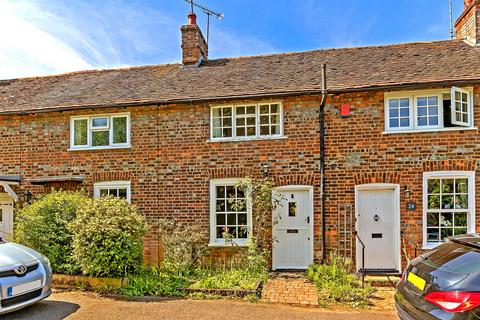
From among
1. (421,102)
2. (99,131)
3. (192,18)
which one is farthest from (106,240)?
(192,18)

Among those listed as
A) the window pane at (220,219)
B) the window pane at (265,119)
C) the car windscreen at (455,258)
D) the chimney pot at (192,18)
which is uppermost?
the chimney pot at (192,18)

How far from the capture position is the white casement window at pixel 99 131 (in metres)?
10.3

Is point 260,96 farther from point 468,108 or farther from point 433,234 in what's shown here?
point 433,234

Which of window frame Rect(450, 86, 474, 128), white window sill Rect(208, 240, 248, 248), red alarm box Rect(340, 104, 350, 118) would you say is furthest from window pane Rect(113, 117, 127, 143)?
window frame Rect(450, 86, 474, 128)

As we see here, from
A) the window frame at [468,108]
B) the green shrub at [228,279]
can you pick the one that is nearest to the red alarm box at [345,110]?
the window frame at [468,108]

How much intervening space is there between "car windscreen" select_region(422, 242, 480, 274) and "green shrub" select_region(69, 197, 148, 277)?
5.73 meters

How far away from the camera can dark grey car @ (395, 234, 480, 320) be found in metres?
3.57

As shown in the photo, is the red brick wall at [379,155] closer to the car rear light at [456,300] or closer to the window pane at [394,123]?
the window pane at [394,123]

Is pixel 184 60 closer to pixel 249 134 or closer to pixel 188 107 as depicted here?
pixel 188 107

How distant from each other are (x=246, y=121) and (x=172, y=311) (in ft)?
17.2

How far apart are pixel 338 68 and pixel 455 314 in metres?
8.25

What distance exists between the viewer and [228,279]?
304 inches

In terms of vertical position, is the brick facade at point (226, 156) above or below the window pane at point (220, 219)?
above

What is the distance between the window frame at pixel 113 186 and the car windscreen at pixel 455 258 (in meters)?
7.72
